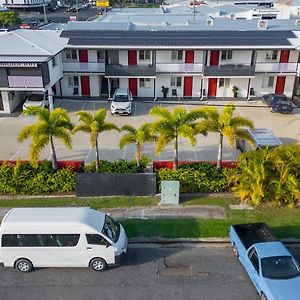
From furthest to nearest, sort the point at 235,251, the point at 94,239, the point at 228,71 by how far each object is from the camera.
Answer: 1. the point at 228,71
2. the point at 235,251
3. the point at 94,239

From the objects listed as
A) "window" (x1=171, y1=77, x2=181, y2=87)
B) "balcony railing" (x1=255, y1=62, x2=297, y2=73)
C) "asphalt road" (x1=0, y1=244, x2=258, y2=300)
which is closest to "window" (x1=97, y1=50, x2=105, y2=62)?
"window" (x1=171, y1=77, x2=181, y2=87)

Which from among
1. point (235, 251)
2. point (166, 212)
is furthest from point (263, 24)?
point (235, 251)

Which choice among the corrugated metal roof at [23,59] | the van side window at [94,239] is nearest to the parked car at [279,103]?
the corrugated metal roof at [23,59]

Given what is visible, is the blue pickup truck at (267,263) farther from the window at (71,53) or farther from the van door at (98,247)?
the window at (71,53)

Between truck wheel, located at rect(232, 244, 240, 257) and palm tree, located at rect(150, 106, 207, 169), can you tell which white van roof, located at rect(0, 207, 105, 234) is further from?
palm tree, located at rect(150, 106, 207, 169)

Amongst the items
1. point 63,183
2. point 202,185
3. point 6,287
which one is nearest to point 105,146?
point 63,183

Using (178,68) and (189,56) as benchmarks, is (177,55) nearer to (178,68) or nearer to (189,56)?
(189,56)
